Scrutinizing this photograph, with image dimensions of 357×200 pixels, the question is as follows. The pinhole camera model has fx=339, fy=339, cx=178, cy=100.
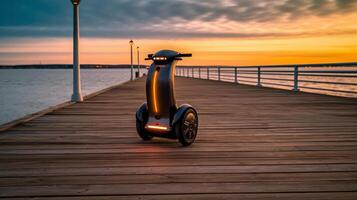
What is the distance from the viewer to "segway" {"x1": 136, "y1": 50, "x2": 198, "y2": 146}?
377 centimetres

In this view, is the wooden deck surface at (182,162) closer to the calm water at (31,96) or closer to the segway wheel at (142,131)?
the segway wheel at (142,131)

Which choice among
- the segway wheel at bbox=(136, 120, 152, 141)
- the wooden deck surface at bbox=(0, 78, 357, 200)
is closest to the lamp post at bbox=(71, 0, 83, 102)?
the wooden deck surface at bbox=(0, 78, 357, 200)

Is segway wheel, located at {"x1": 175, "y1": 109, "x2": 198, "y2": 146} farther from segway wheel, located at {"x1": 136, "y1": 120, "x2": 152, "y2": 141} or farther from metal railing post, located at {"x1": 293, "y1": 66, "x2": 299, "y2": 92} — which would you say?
metal railing post, located at {"x1": 293, "y1": 66, "x2": 299, "y2": 92}

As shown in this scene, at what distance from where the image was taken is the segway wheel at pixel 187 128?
378cm

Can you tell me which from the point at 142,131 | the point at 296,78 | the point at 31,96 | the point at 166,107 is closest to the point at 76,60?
the point at 142,131

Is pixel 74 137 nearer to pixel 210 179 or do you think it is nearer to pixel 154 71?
pixel 154 71

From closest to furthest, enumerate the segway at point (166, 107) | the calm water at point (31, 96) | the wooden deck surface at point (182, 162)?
the wooden deck surface at point (182, 162) → the segway at point (166, 107) → the calm water at point (31, 96)

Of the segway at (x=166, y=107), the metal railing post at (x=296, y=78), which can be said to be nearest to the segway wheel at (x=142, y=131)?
the segway at (x=166, y=107)

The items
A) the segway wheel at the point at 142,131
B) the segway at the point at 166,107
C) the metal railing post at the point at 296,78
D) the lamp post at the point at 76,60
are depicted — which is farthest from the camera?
the metal railing post at the point at 296,78

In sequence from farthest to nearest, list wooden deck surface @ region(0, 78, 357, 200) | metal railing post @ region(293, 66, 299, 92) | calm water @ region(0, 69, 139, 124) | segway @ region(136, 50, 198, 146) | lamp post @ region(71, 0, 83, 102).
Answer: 1. calm water @ region(0, 69, 139, 124)
2. metal railing post @ region(293, 66, 299, 92)
3. lamp post @ region(71, 0, 83, 102)
4. segway @ region(136, 50, 198, 146)
5. wooden deck surface @ region(0, 78, 357, 200)

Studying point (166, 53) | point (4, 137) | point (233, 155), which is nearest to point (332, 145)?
point (233, 155)

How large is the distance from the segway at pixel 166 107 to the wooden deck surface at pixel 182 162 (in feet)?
0.57

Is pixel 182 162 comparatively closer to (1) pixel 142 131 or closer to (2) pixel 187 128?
(2) pixel 187 128

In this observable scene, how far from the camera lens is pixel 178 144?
4.04 meters
